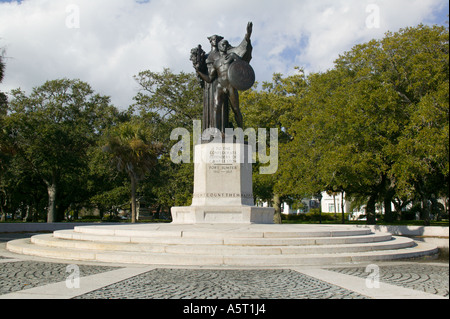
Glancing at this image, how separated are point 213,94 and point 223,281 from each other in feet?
32.9

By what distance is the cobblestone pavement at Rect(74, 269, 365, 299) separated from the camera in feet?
19.0

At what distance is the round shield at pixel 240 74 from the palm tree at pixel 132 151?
564 inches

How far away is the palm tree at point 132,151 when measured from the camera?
2791cm

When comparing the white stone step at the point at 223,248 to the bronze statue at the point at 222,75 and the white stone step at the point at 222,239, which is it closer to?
the white stone step at the point at 222,239

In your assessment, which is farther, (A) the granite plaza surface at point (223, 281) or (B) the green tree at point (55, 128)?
(B) the green tree at point (55, 128)

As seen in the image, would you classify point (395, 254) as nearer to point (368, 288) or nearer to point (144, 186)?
point (368, 288)

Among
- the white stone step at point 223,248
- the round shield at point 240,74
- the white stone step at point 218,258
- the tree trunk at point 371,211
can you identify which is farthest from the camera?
the tree trunk at point 371,211

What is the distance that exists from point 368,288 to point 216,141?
31.3ft

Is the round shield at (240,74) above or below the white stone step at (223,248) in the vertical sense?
above

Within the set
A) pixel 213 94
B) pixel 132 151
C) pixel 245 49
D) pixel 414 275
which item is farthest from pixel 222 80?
pixel 132 151

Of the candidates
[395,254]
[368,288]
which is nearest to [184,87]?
[395,254]

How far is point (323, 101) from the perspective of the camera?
92.2ft

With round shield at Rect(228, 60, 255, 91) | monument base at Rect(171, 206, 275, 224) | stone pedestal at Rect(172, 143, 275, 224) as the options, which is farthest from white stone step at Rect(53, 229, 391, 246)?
round shield at Rect(228, 60, 255, 91)

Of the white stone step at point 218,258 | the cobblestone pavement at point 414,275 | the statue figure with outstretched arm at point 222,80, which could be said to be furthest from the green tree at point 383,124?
the cobblestone pavement at point 414,275
